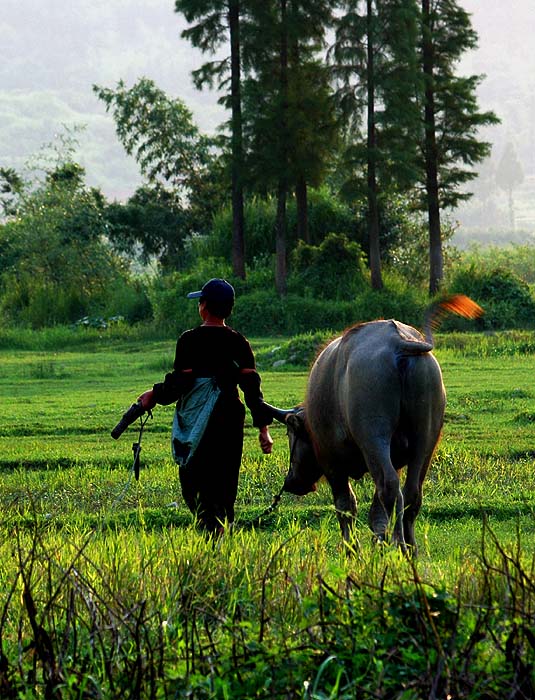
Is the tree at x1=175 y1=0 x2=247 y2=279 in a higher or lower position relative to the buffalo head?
higher

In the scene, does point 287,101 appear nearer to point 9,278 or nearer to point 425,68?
point 425,68

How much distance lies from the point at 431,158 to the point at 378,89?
352cm

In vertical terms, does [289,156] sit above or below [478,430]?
above

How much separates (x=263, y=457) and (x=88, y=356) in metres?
14.8

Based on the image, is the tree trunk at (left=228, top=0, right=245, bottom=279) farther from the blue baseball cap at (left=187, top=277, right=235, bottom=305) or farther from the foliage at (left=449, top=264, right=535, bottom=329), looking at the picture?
the blue baseball cap at (left=187, top=277, right=235, bottom=305)

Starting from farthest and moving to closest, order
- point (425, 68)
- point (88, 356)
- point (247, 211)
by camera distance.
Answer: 1. point (247, 211)
2. point (425, 68)
3. point (88, 356)

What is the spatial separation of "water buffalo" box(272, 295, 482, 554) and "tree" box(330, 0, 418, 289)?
22.8m

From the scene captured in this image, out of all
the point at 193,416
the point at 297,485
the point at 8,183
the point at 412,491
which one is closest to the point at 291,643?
the point at 412,491

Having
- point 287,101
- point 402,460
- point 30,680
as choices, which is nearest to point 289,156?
point 287,101

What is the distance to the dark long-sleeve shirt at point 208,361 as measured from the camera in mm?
6727

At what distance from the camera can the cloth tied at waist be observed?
671cm

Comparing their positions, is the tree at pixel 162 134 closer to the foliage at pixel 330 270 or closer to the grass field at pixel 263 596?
the foliage at pixel 330 270

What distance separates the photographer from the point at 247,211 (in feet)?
116

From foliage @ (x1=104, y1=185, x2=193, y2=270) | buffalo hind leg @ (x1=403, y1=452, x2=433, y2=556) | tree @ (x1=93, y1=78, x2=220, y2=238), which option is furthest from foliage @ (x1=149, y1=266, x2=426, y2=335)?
buffalo hind leg @ (x1=403, y1=452, x2=433, y2=556)
